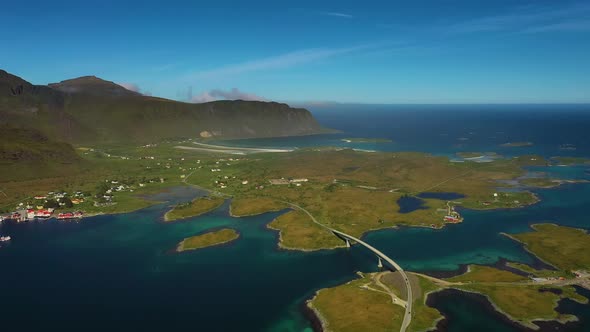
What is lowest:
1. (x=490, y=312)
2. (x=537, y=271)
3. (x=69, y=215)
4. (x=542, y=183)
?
(x=490, y=312)

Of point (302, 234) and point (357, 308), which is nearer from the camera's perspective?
point (357, 308)

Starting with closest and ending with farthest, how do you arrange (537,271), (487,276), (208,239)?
(487,276)
(537,271)
(208,239)

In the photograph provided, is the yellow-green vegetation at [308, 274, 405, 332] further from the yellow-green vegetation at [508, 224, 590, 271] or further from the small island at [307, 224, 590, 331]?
the yellow-green vegetation at [508, 224, 590, 271]

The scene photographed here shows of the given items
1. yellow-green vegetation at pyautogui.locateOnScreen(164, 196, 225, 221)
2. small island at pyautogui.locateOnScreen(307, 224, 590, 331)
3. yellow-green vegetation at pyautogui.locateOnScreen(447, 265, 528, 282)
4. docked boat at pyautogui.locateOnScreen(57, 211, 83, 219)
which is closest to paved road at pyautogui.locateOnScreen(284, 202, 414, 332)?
small island at pyautogui.locateOnScreen(307, 224, 590, 331)

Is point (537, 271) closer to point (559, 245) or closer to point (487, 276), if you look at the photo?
point (487, 276)

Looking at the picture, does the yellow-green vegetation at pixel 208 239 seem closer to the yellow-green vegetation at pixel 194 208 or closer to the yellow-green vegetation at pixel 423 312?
the yellow-green vegetation at pixel 194 208

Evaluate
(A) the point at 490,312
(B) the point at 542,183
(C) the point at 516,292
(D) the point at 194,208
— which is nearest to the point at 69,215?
(D) the point at 194,208

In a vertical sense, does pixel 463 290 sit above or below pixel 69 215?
below

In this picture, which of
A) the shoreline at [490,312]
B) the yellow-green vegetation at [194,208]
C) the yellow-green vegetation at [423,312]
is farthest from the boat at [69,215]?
the shoreline at [490,312]
